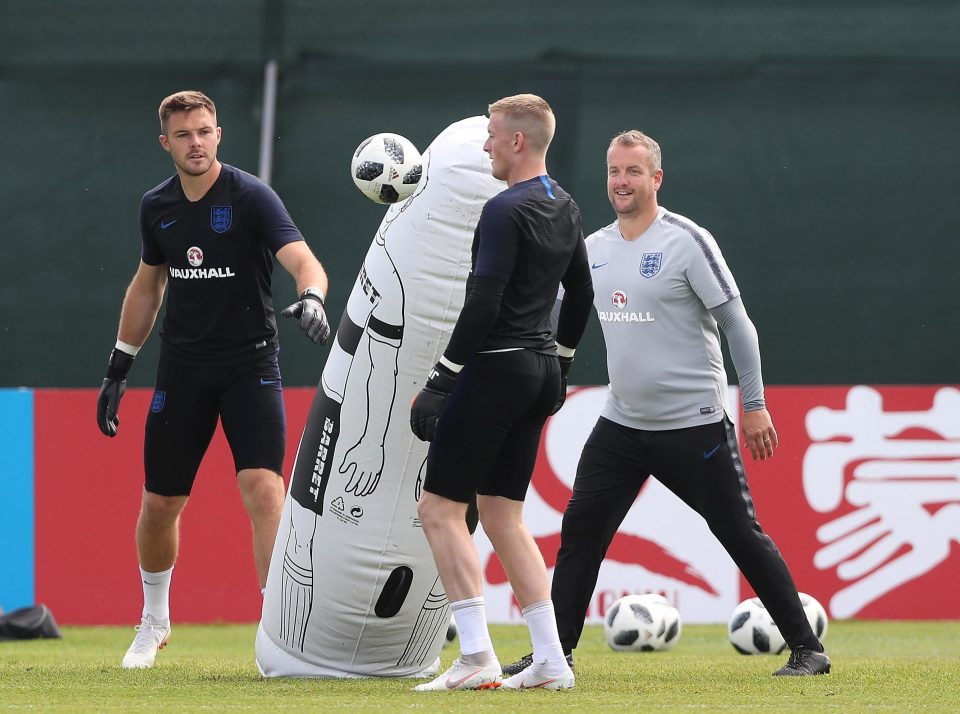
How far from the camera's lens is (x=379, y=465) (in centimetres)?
498

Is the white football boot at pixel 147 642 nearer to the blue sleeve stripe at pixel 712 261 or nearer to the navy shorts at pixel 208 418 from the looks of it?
the navy shorts at pixel 208 418

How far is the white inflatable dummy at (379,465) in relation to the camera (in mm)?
4867

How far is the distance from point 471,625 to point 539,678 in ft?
0.93

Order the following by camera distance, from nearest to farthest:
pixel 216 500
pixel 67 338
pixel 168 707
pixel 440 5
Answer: pixel 168 707, pixel 216 500, pixel 67 338, pixel 440 5

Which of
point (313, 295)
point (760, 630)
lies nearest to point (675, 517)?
point (760, 630)

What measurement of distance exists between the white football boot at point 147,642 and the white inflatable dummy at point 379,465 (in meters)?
0.66

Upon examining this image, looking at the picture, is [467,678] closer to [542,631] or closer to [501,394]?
[542,631]

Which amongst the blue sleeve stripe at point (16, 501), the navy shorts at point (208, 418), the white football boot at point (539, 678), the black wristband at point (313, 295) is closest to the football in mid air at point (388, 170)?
the black wristband at point (313, 295)

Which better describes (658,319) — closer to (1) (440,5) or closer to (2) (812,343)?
(2) (812,343)

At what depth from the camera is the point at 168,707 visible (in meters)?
4.30

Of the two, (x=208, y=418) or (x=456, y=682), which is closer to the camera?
(x=456, y=682)

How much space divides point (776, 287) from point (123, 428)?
14.0 ft

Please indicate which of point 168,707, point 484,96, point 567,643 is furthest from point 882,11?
point 168,707

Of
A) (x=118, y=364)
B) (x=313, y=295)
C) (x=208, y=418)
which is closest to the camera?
(x=313, y=295)
